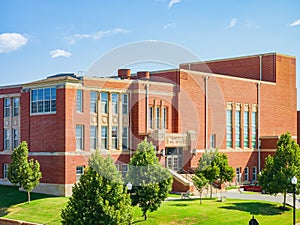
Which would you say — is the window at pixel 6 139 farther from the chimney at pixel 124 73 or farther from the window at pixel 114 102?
the chimney at pixel 124 73

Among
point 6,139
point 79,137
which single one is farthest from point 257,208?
point 6,139

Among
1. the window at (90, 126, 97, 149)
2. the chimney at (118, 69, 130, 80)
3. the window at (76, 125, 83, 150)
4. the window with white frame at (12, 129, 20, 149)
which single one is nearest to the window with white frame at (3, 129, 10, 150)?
the window with white frame at (12, 129, 20, 149)

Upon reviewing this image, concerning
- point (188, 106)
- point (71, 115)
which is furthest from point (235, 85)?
point (71, 115)

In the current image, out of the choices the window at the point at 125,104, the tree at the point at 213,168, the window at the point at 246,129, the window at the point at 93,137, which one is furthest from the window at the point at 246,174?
the window at the point at 93,137

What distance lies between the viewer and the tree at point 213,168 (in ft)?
121

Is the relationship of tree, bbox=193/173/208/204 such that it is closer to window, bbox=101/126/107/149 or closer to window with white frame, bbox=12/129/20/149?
window, bbox=101/126/107/149

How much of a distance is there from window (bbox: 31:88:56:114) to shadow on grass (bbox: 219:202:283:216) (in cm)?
1438

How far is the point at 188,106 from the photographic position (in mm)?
45875

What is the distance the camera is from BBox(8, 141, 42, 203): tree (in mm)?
34969

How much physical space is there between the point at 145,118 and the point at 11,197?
12.2m

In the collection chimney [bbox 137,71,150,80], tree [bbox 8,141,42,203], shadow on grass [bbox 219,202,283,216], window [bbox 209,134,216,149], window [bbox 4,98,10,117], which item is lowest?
shadow on grass [bbox 219,202,283,216]

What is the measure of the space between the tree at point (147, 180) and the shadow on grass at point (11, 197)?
9730 millimetres

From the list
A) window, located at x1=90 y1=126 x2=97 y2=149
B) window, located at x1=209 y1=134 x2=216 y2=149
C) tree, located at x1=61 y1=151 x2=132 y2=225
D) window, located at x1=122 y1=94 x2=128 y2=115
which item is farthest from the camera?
window, located at x1=209 y1=134 x2=216 y2=149

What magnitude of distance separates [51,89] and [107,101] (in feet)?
14.6
